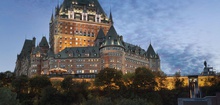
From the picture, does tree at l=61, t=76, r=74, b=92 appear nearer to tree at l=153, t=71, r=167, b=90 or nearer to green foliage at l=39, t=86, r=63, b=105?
green foliage at l=39, t=86, r=63, b=105

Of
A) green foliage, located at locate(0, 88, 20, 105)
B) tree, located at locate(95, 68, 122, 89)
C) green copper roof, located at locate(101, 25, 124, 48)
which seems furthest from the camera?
green copper roof, located at locate(101, 25, 124, 48)

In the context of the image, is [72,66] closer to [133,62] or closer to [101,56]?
[101,56]

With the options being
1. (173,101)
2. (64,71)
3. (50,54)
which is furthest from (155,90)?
(50,54)

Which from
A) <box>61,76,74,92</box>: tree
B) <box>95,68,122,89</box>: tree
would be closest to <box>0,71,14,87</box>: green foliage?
<box>61,76,74,92</box>: tree

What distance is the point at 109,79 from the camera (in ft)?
456

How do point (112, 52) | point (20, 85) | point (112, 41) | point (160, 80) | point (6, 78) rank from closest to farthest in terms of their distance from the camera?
point (20, 85) → point (160, 80) → point (6, 78) → point (112, 52) → point (112, 41)

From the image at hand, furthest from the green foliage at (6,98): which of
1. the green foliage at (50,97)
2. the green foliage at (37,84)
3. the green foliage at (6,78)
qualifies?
the green foliage at (6,78)

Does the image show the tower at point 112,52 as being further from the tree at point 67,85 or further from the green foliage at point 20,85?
the green foliage at point 20,85

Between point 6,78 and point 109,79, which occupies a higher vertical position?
point 6,78

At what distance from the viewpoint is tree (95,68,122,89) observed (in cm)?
13859

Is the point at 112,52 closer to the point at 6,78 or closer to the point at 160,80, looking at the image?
the point at 160,80

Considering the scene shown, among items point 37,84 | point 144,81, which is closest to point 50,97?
point 37,84

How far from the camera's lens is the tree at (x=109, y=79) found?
139 metres

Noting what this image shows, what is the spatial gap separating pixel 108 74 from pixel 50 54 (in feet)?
169
